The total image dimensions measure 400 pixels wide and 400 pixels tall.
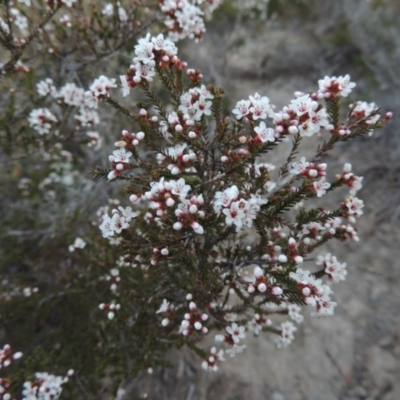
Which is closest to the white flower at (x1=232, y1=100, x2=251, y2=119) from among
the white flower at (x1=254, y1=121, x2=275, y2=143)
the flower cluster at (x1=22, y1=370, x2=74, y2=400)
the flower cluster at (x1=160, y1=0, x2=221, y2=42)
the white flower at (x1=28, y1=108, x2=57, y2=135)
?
the white flower at (x1=254, y1=121, x2=275, y2=143)

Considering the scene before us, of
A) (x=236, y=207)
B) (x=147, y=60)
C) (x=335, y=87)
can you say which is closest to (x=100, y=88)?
(x=147, y=60)

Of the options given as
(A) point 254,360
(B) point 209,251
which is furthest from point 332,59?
(B) point 209,251

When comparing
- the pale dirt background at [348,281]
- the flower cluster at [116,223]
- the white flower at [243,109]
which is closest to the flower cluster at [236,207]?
the white flower at [243,109]

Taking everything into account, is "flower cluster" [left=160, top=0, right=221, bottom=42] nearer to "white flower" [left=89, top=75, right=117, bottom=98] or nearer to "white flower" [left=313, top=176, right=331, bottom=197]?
"white flower" [left=89, top=75, right=117, bottom=98]

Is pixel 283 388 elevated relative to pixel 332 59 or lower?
lower

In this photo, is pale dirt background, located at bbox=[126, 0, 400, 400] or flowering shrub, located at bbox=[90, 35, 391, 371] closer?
flowering shrub, located at bbox=[90, 35, 391, 371]

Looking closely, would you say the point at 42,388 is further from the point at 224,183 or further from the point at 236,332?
the point at 224,183

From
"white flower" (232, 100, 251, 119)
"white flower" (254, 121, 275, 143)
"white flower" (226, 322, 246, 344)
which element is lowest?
"white flower" (226, 322, 246, 344)

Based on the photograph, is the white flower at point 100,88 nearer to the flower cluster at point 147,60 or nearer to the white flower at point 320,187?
the flower cluster at point 147,60

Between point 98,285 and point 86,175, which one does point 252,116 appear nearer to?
point 98,285
